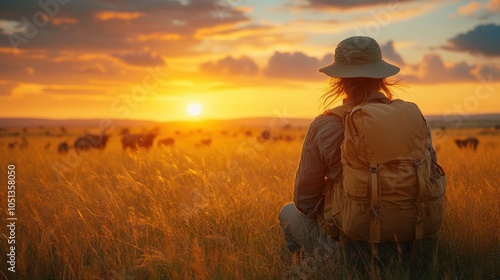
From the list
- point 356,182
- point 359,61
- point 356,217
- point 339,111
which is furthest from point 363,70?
point 356,217

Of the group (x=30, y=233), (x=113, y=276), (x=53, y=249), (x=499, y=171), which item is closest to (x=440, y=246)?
(x=113, y=276)

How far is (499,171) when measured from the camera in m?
7.36

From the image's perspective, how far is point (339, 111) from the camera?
124 inches

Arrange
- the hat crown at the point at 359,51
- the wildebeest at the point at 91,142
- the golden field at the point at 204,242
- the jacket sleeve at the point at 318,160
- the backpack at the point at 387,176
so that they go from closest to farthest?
the backpack at the point at 387,176
the jacket sleeve at the point at 318,160
the hat crown at the point at 359,51
the golden field at the point at 204,242
the wildebeest at the point at 91,142

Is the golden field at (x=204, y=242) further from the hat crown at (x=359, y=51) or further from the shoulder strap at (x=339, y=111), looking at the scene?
the hat crown at (x=359, y=51)

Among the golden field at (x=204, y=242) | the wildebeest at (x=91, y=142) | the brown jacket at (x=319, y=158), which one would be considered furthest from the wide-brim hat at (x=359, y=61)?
the wildebeest at (x=91, y=142)

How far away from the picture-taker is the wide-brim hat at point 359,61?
3.15 m

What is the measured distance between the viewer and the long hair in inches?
129

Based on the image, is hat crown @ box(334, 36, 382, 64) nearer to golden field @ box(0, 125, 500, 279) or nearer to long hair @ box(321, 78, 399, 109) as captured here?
long hair @ box(321, 78, 399, 109)

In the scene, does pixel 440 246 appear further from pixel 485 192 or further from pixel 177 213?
pixel 177 213

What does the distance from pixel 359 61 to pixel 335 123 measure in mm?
517

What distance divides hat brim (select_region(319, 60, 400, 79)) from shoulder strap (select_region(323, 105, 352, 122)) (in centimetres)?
23

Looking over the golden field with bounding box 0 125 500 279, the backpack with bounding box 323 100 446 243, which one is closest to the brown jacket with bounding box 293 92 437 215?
the backpack with bounding box 323 100 446 243

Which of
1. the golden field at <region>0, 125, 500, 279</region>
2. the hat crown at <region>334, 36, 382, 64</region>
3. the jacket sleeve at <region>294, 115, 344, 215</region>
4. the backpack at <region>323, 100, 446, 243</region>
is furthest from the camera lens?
the golden field at <region>0, 125, 500, 279</region>
